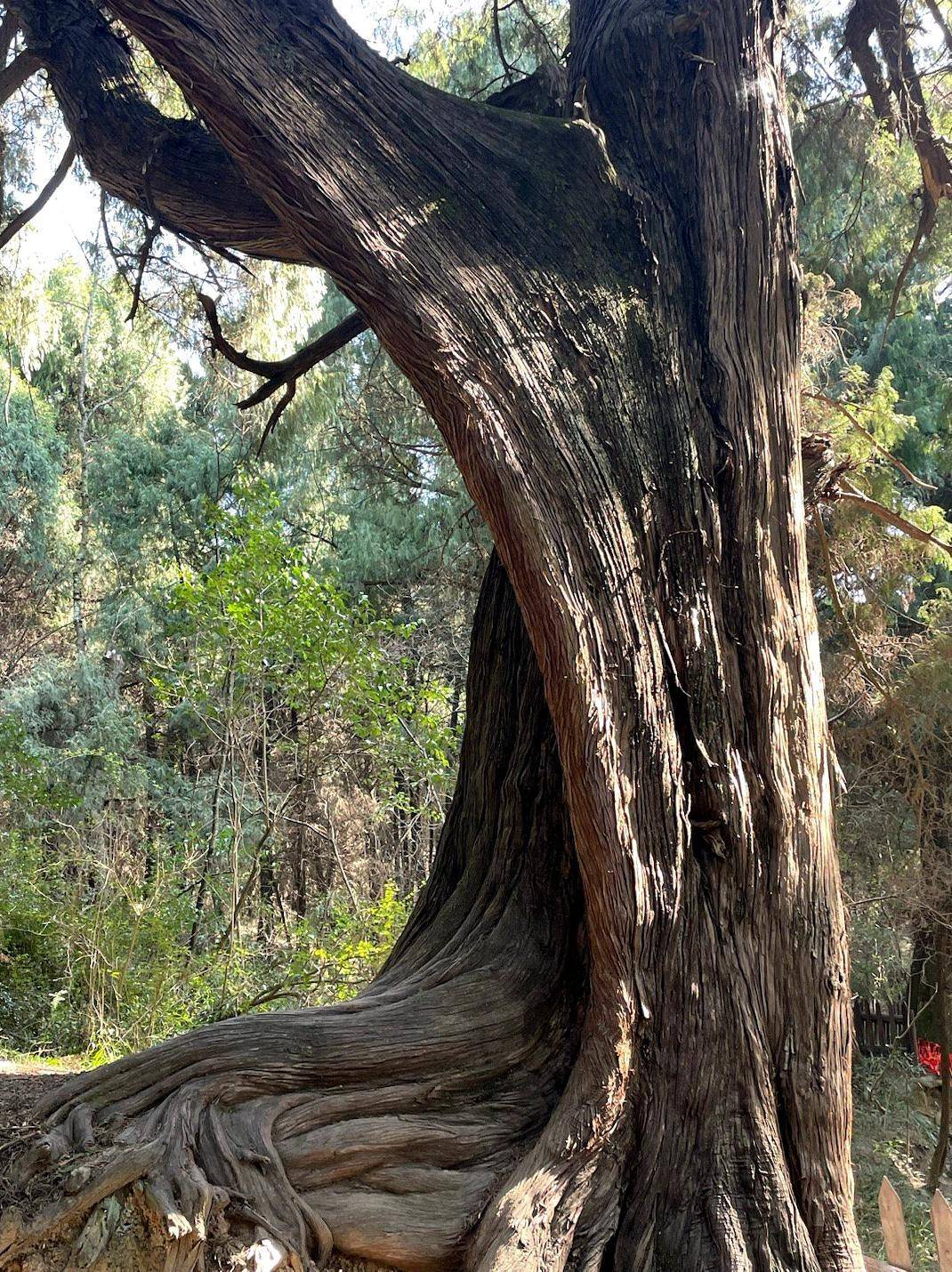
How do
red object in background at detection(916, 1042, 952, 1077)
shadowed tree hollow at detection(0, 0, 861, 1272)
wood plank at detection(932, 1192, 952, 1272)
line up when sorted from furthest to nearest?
red object in background at detection(916, 1042, 952, 1077) < wood plank at detection(932, 1192, 952, 1272) < shadowed tree hollow at detection(0, 0, 861, 1272)

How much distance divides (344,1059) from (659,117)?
2994 millimetres

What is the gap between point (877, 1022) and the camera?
10.7 metres

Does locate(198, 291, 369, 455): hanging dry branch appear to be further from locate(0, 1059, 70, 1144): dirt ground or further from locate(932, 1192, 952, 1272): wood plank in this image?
locate(932, 1192, 952, 1272): wood plank

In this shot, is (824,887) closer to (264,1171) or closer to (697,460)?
(697,460)

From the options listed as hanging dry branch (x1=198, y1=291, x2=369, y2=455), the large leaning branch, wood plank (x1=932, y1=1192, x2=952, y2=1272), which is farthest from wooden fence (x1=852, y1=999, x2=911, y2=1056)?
the large leaning branch

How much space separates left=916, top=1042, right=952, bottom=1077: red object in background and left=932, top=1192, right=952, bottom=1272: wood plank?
25.3 feet

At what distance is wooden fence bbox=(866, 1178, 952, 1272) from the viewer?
3.38 meters

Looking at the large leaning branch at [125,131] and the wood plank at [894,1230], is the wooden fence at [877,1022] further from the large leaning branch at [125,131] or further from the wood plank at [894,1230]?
the large leaning branch at [125,131]

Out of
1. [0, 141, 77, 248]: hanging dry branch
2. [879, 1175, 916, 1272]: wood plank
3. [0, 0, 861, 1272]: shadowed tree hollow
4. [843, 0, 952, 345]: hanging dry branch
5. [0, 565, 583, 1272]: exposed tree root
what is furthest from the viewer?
[843, 0, 952, 345]: hanging dry branch

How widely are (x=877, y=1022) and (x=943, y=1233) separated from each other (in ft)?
26.1

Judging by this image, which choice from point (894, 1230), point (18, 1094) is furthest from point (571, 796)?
point (894, 1230)

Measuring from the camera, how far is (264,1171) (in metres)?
2.39

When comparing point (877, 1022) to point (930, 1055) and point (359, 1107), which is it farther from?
point (359, 1107)

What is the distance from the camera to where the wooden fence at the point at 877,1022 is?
10.4 meters
